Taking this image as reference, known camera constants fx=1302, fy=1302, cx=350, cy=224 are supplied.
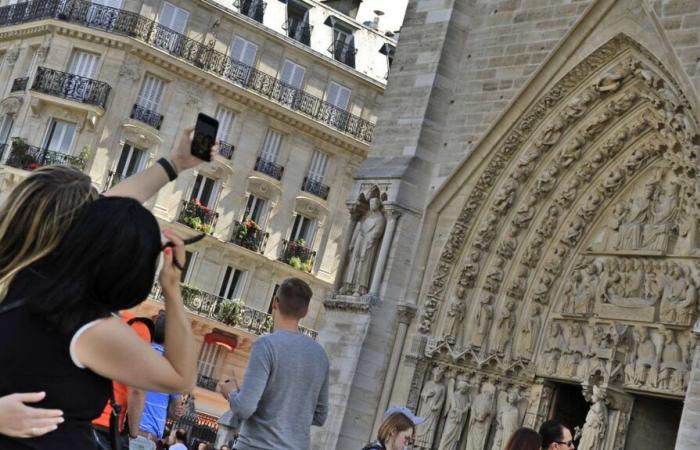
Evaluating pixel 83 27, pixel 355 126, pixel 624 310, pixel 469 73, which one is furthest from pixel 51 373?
pixel 355 126

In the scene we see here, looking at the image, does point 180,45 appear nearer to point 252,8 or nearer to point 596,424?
point 252,8

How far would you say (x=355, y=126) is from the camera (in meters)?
36.2

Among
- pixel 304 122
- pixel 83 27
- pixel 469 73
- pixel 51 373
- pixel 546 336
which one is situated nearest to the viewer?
pixel 51 373

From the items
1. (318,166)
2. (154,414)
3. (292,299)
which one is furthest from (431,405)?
(318,166)

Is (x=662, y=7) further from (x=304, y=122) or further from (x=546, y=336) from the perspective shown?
(x=304, y=122)

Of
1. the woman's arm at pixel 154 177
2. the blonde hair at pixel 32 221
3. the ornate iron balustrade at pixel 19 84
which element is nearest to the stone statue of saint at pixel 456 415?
the woman's arm at pixel 154 177

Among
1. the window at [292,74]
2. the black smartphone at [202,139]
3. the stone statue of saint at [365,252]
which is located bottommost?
the black smartphone at [202,139]

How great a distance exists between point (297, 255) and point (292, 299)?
96.8 feet

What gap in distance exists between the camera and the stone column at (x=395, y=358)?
15.4 metres

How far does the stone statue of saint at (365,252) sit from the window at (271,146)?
19.0 metres

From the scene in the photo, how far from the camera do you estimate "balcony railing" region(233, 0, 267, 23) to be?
3534 centimetres

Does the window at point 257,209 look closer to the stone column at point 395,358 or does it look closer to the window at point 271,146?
the window at point 271,146

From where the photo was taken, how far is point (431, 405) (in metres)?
15.1

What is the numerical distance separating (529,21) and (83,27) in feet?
65.0
